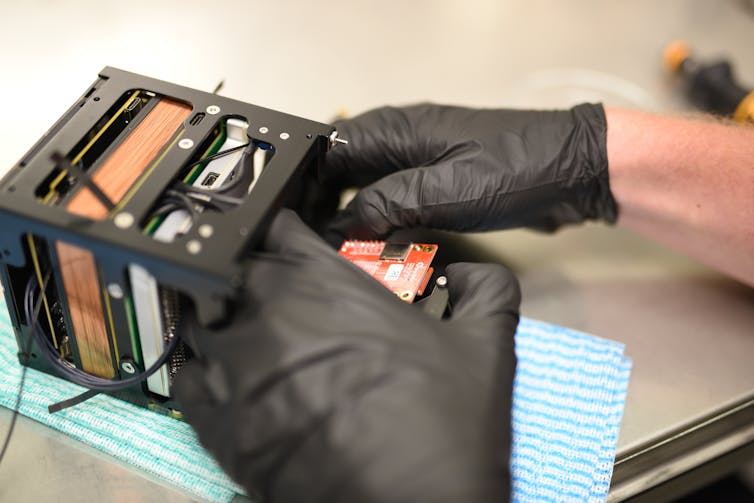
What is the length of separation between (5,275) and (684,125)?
1.19 m

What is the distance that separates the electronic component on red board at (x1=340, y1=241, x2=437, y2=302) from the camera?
1061 millimetres

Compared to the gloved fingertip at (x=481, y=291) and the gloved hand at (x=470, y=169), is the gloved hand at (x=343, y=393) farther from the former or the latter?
the gloved hand at (x=470, y=169)

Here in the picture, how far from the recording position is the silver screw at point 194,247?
84cm

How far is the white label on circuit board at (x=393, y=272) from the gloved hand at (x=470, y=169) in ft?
0.49

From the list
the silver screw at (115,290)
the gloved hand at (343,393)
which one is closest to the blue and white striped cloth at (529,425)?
the gloved hand at (343,393)

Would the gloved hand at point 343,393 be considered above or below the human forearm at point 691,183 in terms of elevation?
below

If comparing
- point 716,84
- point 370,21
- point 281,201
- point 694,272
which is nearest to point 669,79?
point 716,84

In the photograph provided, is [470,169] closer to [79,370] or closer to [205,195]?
[205,195]

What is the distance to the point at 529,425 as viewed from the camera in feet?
3.69

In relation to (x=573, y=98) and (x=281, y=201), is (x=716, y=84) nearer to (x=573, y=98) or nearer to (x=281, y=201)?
(x=573, y=98)

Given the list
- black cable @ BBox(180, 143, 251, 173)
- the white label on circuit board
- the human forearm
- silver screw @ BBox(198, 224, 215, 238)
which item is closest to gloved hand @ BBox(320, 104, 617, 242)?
the human forearm

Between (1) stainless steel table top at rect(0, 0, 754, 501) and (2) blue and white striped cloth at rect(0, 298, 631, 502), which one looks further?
(1) stainless steel table top at rect(0, 0, 754, 501)

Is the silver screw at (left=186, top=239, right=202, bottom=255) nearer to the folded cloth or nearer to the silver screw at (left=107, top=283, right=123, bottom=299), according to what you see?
the silver screw at (left=107, top=283, right=123, bottom=299)

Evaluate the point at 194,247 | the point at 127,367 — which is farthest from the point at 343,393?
the point at 127,367
